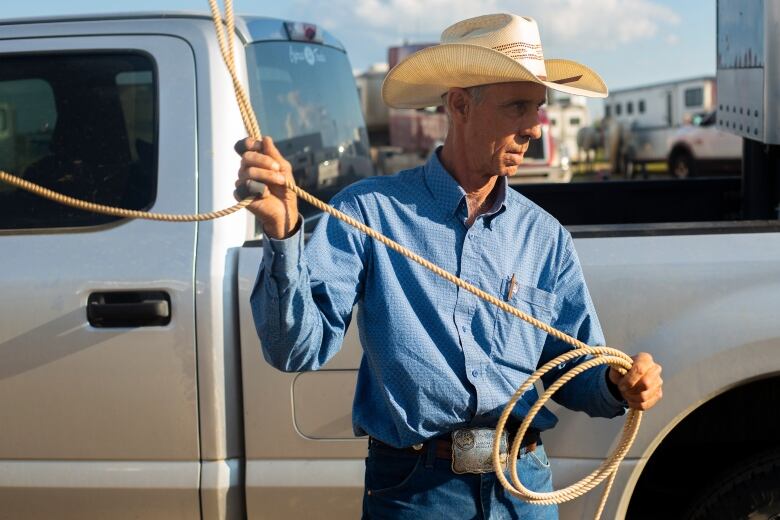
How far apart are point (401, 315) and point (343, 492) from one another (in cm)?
87

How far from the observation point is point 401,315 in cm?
190

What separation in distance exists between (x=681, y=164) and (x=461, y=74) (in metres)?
22.7

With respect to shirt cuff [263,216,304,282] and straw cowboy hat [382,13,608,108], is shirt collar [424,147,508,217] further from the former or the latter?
shirt cuff [263,216,304,282]

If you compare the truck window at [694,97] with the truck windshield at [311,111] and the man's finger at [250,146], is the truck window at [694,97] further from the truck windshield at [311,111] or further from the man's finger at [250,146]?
the man's finger at [250,146]

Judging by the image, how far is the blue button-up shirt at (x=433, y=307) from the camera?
1883 mm

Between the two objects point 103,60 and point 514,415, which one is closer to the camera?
point 514,415

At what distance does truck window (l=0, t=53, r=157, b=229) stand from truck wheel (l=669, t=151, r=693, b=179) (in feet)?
71.0

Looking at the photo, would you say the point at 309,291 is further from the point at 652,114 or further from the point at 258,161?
the point at 652,114

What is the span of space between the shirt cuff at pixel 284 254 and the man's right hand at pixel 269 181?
12 millimetres

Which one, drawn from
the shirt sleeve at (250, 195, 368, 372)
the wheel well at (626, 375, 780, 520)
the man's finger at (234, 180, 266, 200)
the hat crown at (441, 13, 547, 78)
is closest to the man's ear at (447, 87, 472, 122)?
the hat crown at (441, 13, 547, 78)

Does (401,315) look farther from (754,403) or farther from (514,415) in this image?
(754,403)

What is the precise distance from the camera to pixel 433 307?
1.92m

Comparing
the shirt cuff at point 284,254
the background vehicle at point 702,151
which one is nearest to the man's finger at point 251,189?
the shirt cuff at point 284,254

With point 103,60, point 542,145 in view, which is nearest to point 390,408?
point 103,60
